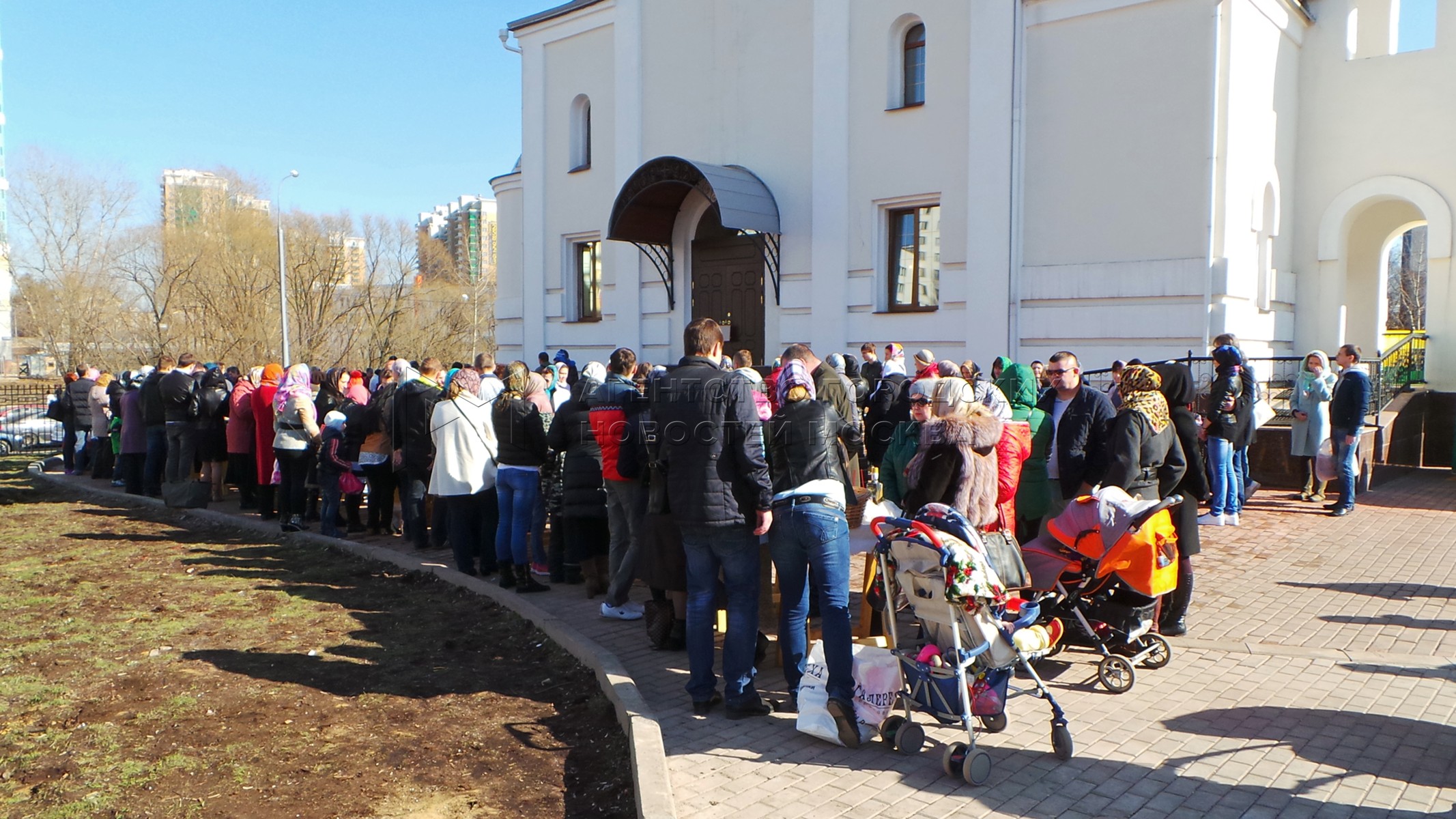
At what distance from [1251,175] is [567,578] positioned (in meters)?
13.0

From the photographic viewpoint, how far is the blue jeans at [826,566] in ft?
17.1

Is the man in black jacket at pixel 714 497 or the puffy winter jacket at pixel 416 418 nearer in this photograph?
the man in black jacket at pixel 714 497

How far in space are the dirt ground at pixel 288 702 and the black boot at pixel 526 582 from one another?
1.35 feet

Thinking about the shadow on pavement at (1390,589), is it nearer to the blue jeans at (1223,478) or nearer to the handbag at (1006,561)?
the blue jeans at (1223,478)

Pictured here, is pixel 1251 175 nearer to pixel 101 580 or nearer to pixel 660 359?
pixel 660 359

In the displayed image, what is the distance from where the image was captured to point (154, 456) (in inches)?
567

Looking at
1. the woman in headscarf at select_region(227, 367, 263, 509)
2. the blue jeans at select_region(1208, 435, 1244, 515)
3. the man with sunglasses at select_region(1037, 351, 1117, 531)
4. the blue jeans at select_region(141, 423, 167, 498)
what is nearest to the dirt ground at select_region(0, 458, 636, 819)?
the woman in headscarf at select_region(227, 367, 263, 509)

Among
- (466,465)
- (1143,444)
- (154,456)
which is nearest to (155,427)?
(154,456)

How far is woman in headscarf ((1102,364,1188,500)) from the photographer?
6.62 metres

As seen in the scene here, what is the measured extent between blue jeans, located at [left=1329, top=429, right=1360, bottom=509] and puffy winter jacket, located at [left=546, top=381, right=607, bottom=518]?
9194 millimetres

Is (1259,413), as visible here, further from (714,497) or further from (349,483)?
(349,483)

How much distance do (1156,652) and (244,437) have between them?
437 inches

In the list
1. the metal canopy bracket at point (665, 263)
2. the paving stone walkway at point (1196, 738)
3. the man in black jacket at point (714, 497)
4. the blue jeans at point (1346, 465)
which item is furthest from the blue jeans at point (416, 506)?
the metal canopy bracket at point (665, 263)

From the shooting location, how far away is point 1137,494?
6797 millimetres
